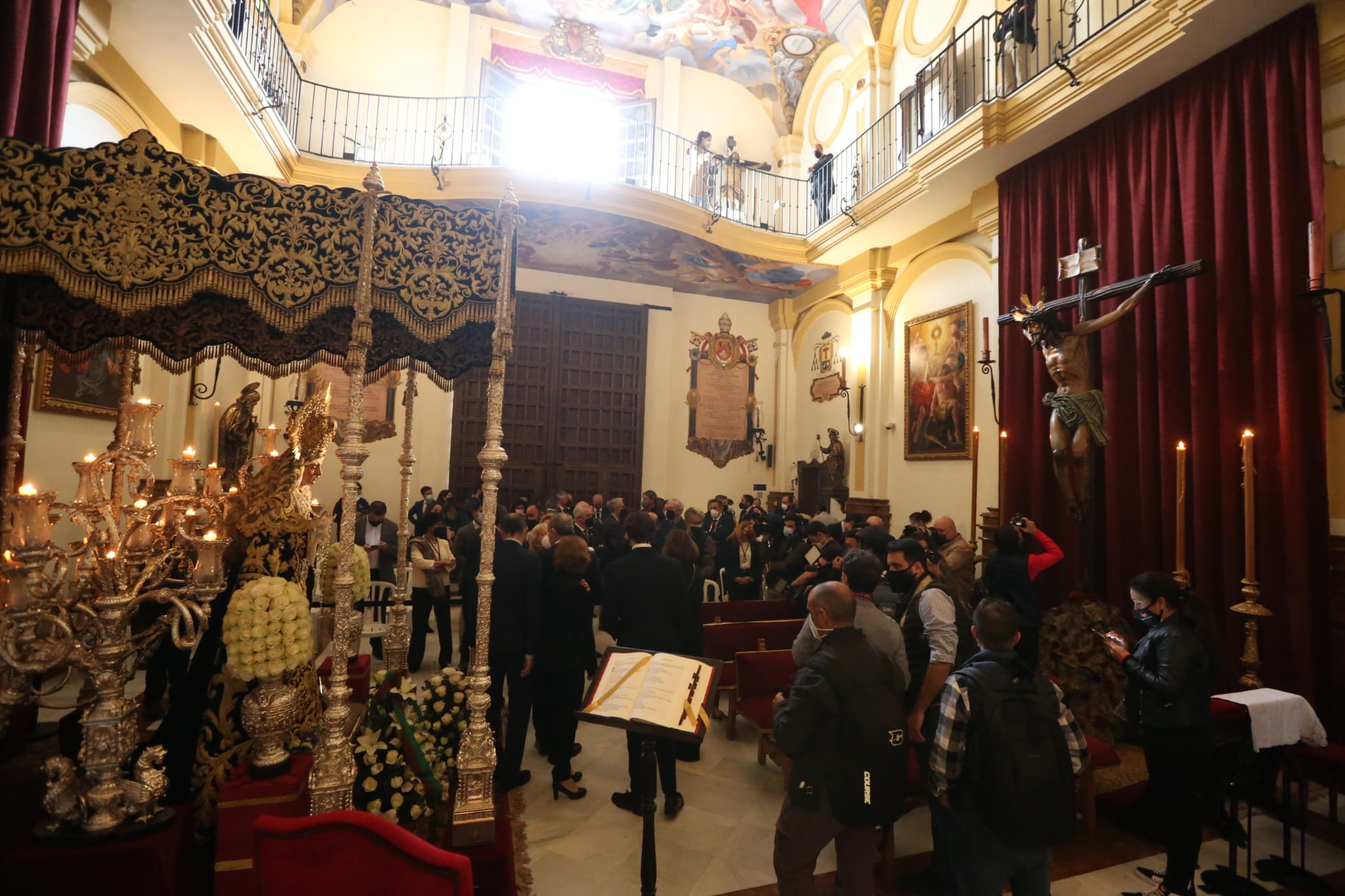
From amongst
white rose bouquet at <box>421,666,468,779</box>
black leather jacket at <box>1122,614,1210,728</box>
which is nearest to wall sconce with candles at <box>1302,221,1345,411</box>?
black leather jacket at <box>1122,614,1210,728</box>

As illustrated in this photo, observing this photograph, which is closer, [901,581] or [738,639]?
[901,581]

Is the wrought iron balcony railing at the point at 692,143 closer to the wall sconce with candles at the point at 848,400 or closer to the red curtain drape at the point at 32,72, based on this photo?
the wall sconce with candles at the point at 848,400

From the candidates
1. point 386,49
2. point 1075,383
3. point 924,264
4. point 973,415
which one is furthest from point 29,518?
point 386,49

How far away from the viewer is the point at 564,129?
13.5m

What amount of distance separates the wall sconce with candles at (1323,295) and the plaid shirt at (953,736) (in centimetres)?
428

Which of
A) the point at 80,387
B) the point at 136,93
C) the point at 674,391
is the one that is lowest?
the point at 80,387

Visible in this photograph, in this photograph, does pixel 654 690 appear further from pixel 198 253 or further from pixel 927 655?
pixel 198 253

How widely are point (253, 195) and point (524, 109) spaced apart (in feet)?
37.5

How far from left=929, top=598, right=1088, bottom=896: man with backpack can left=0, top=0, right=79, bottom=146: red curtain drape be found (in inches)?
234

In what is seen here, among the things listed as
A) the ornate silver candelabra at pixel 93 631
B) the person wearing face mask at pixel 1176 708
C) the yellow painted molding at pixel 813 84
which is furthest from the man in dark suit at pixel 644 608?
the yellow painted molding at pixel 813 84

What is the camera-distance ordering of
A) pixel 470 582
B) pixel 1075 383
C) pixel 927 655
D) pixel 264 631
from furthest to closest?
1. pixel 1075 383
2. pixel 470 582
3. pixel 927 655
4. pixel 264 631

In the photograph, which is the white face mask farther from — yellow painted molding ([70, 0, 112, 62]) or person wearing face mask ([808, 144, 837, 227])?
person wearing face mask ([808, 144, 837, 227])

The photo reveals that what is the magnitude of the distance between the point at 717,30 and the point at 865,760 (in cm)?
1445

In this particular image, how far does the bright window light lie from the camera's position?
13109 mm
